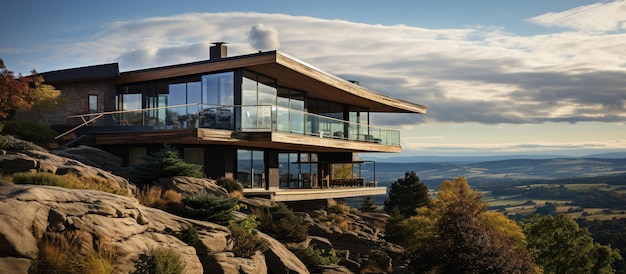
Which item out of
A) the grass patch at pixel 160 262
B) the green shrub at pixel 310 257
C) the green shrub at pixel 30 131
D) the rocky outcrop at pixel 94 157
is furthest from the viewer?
the green shrub at pixel 30 131

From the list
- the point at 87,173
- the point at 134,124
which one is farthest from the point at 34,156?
the point at 134,124

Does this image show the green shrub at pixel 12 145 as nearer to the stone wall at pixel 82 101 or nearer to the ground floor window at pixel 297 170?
the stone wall at pixel 82 101

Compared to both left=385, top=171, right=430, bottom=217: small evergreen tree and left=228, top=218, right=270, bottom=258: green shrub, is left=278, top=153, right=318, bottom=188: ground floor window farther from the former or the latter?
left=385, top=171, right=430, bottom=217: small evergreen tree

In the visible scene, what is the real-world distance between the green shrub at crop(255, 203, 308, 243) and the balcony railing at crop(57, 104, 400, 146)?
550 cm

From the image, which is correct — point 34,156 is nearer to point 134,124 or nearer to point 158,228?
point 158,228

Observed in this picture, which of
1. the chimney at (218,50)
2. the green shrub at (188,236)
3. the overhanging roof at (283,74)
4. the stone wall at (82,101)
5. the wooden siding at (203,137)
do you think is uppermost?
the chimney at (218,50)

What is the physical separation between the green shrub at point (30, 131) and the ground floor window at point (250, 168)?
26.4ft

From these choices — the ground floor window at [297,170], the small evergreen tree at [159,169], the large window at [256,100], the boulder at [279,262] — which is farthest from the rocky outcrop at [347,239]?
the small evergreen tree at [159,169]

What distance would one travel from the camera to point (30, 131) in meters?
28.0

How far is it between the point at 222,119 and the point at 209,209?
9672 mm

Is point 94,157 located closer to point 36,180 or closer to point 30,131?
point 30,131

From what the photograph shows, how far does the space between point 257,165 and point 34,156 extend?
13.3m

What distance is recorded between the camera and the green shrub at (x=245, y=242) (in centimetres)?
1743

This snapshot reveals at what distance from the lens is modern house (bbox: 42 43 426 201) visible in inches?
1097
